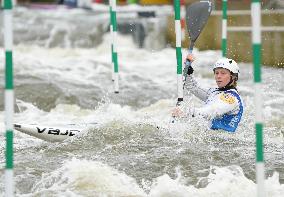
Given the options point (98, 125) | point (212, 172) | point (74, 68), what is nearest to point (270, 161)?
point (212, 172)

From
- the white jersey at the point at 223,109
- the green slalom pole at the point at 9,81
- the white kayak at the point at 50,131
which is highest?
the green slalom pole at the point at 9,81

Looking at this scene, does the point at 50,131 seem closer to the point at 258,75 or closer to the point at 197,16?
the point at 197,16

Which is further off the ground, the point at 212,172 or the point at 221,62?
the point at 221,62

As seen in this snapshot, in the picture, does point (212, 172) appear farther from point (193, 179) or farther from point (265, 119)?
point (265, 119)

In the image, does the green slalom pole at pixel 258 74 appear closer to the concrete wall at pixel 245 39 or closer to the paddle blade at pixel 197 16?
the paddle blade at pixel 197 16

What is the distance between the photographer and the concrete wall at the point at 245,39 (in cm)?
1411

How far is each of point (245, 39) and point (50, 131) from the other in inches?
331

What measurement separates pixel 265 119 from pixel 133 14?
912 cm

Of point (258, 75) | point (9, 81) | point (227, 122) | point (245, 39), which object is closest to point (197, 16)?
point (227, 122)

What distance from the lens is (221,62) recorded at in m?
6.94

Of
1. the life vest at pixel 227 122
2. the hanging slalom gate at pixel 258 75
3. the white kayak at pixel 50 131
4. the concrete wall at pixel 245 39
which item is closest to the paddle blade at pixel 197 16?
the life vest at pixel 227 122

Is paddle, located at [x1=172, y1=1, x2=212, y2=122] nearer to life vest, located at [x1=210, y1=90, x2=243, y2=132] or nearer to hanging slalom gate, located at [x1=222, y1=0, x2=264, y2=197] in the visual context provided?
life vest, located at [x1=210, y1=90, x2=243, y2=132]

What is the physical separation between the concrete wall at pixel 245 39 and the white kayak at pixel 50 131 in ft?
22.0

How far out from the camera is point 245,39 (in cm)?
1484
